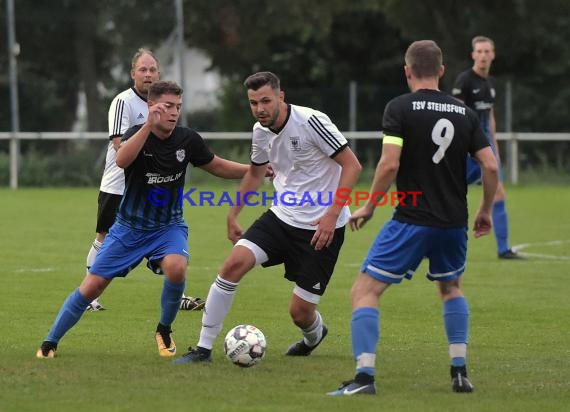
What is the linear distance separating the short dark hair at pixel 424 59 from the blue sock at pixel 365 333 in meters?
1.36

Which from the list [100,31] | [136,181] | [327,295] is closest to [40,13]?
[100,31]

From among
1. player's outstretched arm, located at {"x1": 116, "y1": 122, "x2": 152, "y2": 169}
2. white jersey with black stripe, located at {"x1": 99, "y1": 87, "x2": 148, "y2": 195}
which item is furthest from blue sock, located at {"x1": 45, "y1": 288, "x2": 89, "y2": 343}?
white jersey with black stripe, located at {"x1": 99, "y1": 87, "x2": 148, "y2": 195}

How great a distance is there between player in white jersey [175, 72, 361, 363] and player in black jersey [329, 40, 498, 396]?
103 cm

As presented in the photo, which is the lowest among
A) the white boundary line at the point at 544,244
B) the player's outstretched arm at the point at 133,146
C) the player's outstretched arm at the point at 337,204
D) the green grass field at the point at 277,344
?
the white boundary line at the point at 544,244

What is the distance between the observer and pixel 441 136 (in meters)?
6.98

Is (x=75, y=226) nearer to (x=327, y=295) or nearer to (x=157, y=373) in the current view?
(x=327, y=295)

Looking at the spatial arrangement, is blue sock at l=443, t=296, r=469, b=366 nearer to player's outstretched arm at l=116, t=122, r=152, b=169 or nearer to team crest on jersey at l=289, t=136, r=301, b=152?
team crest on jersey at l=289, t=136, r=301, b=152

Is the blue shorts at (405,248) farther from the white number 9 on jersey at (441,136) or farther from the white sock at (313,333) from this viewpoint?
the white sock at (313,333)

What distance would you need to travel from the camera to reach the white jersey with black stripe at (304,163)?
27.1 ft

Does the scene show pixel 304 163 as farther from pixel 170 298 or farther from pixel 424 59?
pixel 424 59

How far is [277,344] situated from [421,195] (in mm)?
2364

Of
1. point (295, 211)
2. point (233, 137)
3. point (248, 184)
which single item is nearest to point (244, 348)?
point (295, 211)

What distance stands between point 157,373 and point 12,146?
21.2 m

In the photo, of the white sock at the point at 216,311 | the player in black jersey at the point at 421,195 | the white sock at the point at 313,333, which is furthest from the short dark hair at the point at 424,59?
the white sock at the point at 313,333
